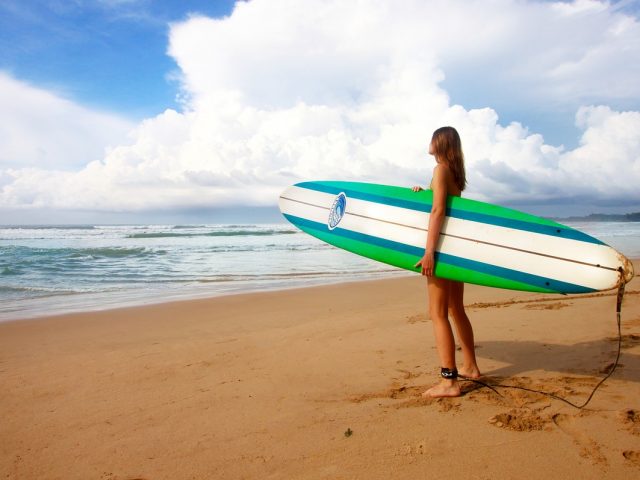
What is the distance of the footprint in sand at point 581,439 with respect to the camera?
5.83 ft

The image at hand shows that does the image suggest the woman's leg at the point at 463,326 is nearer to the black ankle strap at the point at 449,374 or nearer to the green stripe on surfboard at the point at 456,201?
the black ankle strap at the point at 449,374

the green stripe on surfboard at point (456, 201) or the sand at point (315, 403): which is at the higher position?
the green stripe on surfboard at point (456, 201)

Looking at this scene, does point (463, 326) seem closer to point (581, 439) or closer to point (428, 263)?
point (428, 263)

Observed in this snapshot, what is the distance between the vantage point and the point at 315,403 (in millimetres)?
2461

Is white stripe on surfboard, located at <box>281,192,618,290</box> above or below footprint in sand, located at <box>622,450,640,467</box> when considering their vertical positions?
above

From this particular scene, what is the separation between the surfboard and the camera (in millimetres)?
2670

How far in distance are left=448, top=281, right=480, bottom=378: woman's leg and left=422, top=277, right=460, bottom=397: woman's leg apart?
0.13 meters

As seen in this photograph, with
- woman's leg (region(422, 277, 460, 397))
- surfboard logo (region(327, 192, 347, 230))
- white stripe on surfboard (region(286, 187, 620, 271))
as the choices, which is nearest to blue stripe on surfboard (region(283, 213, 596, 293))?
white stripe on surfboard (region(286, 187, 620, 271))

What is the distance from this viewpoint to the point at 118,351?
3729 mm

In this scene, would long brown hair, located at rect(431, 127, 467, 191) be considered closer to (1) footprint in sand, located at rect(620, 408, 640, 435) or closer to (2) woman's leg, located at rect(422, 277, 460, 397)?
(2) woman's leg, located at rect(422, 277, 460, 397)

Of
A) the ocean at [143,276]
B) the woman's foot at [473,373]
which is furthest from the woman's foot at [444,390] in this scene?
the ocean at [143,276]

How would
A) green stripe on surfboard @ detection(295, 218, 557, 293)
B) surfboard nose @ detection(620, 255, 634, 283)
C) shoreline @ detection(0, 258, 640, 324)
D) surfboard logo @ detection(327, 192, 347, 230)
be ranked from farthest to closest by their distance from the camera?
1. shoreline @ detection(0, 258, 640, 324)
2. surfboard logo @ detection(327, 192, 347, 230)
3. green stripe on surfboard @ detection(295, 218, 557, 293)
4. surfboard nose @ detection(620, 255, 634, 283)

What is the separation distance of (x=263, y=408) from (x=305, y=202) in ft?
7.92

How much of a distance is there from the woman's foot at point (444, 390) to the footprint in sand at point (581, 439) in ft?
1.65
